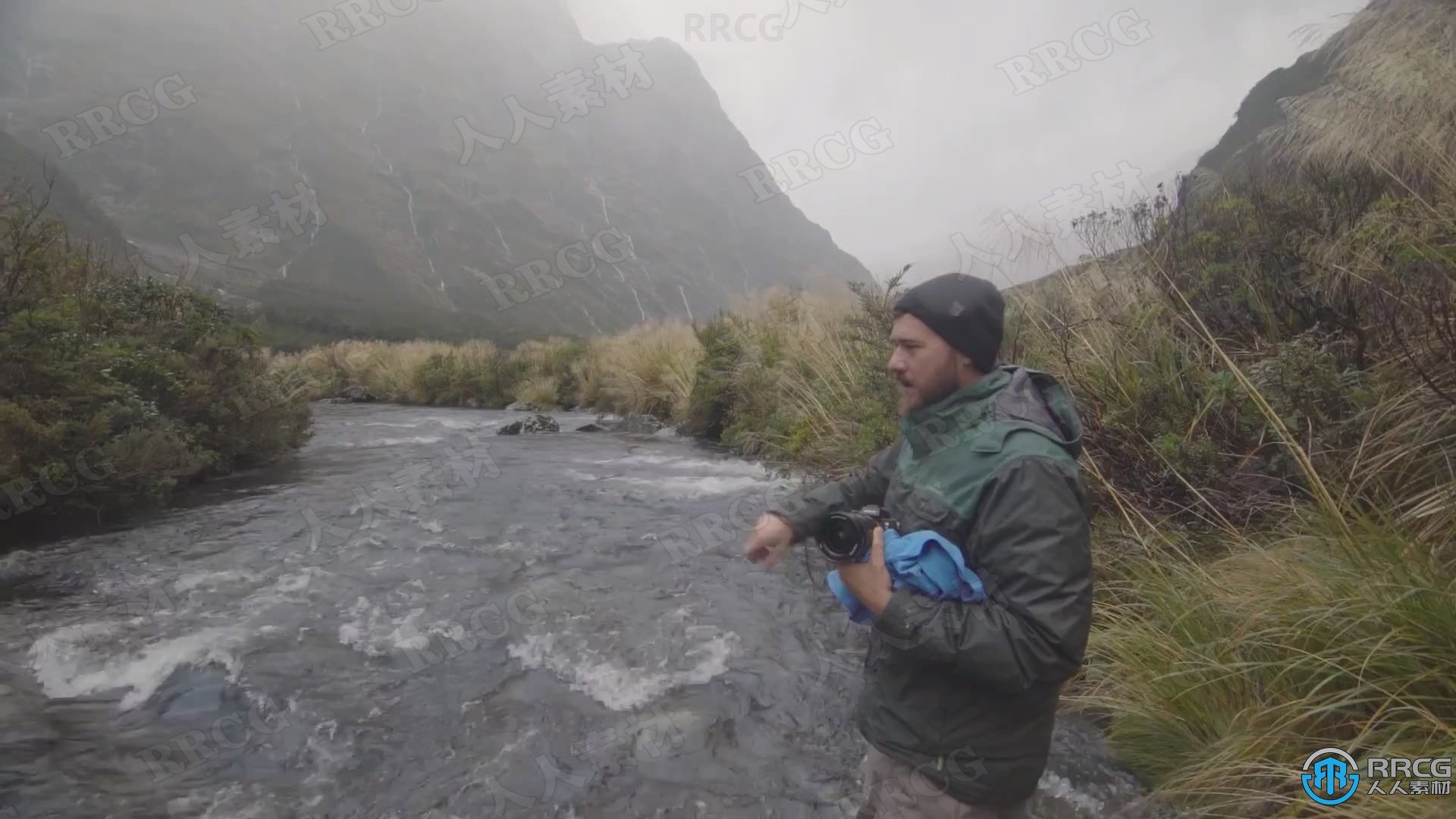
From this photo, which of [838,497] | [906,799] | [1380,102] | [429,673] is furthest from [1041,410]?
[1380,102]

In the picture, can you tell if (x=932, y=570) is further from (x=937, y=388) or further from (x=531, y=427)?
(x=531, y=427)

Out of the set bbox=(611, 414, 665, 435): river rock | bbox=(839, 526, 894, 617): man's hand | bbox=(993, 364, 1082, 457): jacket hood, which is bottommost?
bbox=(611, 414, 665, 435): river rock

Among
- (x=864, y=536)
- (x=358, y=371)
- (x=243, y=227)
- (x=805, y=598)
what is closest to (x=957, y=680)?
(x=864, y=536)

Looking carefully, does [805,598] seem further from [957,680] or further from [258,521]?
[258,521]

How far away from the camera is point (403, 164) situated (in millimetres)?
118750

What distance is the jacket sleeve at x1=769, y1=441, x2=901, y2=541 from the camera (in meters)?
1.98

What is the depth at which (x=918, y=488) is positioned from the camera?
1.74 metres

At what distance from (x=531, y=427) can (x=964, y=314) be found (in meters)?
11.6

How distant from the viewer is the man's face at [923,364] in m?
1.72

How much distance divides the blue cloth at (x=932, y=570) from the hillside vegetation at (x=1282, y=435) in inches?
52.2

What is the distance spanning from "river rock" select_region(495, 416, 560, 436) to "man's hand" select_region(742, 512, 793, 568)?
10809 millimetres
